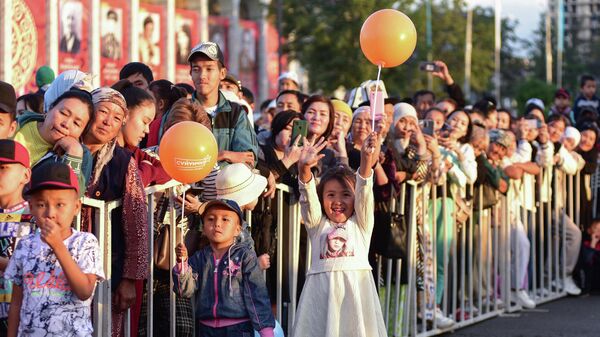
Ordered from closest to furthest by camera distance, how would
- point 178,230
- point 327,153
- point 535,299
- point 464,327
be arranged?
point 178,230 → point 327,153 → point 464,327 → point 535,299

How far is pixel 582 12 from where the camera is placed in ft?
315

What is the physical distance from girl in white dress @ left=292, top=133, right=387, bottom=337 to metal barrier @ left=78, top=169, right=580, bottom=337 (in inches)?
18.7

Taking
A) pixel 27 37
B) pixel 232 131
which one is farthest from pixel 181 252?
pixel 27 37

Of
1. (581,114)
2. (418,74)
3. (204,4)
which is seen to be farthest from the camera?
(204,4)

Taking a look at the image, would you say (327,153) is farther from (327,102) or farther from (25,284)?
(25,284)

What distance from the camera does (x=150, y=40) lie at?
44219 mm

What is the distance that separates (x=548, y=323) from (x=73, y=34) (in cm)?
2853

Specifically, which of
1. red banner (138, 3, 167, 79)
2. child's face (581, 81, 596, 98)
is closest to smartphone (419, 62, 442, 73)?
child's face (581, 81, 596, 98)

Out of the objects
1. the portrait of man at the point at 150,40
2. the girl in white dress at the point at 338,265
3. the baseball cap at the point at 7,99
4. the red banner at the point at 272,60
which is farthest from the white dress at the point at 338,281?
the red banner at the point at 272,60

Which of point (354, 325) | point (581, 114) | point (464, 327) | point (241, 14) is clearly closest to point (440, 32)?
point (241, 14)

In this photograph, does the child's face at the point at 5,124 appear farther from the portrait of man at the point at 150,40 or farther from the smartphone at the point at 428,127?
the portrait of man at the point at 150,40

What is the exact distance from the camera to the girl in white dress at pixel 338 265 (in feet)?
24.6

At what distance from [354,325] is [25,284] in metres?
2.46

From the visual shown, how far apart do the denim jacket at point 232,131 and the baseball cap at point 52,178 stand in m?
2.53
